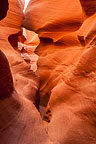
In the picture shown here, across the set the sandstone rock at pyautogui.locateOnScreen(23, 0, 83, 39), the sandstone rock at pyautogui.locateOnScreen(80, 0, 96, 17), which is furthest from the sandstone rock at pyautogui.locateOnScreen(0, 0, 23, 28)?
the sandstone rock at pyautogui.locateOnScreen(80, 0, 96, 17)

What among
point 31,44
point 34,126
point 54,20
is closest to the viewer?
point 34,126

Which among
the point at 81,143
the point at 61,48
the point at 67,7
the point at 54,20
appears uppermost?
the point at 67,7

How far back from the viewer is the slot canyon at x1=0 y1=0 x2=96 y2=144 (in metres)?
1.98

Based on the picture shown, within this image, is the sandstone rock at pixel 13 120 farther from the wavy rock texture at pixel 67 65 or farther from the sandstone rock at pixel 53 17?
the sandstone rock at pixel 53 17

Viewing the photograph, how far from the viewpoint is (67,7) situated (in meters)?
4.82

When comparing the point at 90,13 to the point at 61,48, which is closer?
the point at 90,13

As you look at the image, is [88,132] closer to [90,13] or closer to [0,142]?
[0,142]

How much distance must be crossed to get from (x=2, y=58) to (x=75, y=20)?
3505 mm

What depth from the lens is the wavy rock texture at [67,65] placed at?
2197 mm

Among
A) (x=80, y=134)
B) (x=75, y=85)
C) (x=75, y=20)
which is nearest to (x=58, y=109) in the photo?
(x=75, y=85)

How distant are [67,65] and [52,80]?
0.90 meters

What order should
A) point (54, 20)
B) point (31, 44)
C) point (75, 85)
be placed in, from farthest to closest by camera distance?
point (31, 44), point (54, 20), point (75, 85)

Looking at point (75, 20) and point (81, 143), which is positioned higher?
point (75, 20)

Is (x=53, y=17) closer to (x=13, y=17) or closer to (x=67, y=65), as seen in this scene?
(x=13, y=17)
